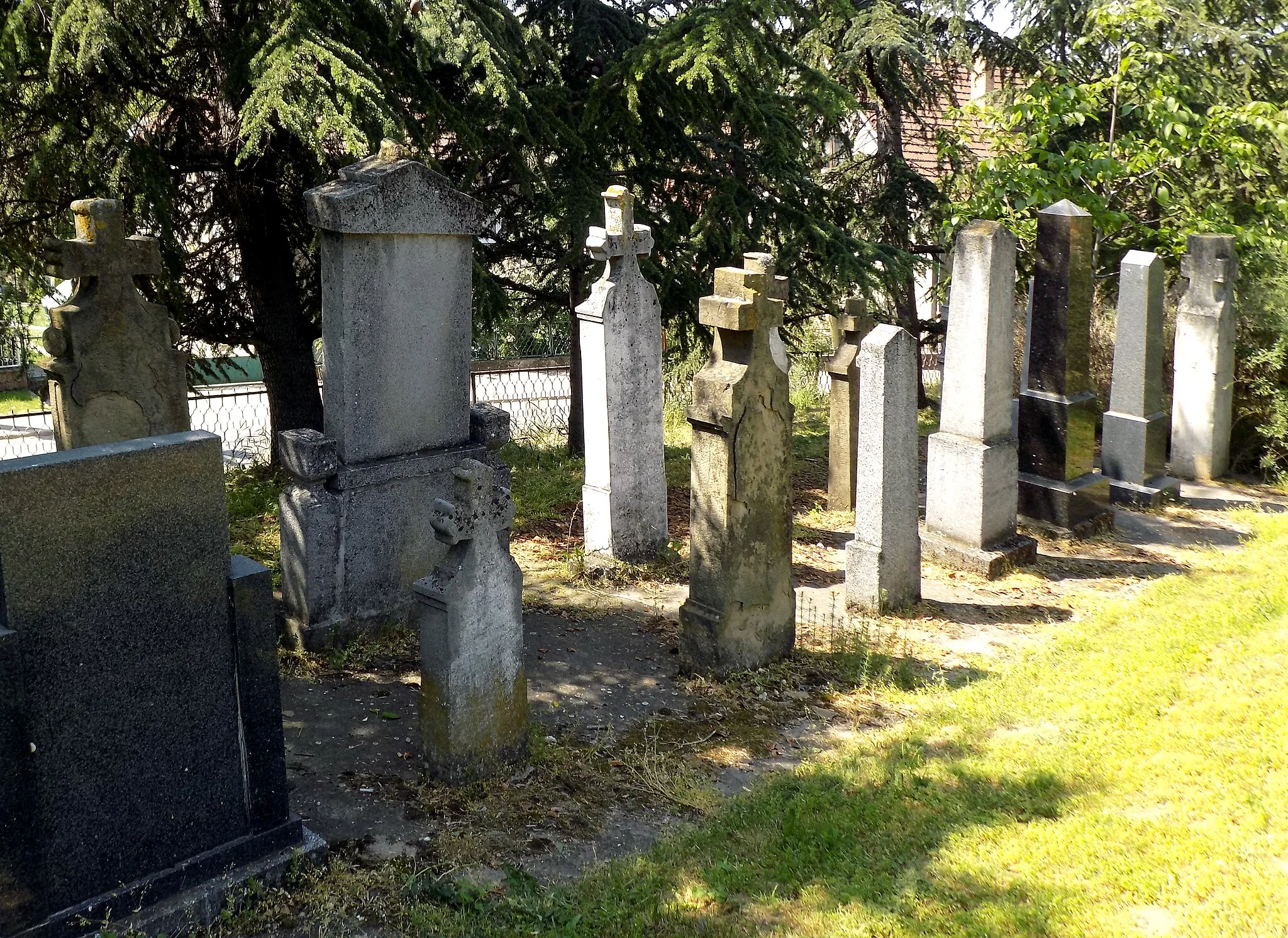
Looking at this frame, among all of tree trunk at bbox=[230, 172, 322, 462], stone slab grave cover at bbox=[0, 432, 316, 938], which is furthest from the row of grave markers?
tree trunk at bbox=[230, 172, 322, 462]

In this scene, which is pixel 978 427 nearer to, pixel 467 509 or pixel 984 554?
pixel 984 554

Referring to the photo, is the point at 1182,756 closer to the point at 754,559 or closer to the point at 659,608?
the point at 754,559

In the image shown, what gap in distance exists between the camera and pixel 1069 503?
9.68 metres

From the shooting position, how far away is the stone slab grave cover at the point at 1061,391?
9398 mm

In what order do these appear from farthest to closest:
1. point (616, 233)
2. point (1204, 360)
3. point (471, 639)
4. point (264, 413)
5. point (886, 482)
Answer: point (264, 413), point (1204, 360), point (616, 233), point (886, 482), point (471, 639)

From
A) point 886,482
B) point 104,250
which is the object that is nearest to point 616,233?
point 886,482

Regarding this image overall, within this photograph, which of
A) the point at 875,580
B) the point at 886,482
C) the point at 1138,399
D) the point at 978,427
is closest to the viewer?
the point at 886,482

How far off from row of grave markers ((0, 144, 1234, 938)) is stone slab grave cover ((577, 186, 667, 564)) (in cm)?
2

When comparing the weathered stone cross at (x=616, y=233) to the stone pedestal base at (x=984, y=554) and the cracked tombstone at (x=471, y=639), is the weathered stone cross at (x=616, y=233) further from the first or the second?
the cracked tombstone at (x=471, y=639)

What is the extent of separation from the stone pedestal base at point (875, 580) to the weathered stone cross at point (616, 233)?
2733 millimetres

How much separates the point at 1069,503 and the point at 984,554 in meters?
1.34

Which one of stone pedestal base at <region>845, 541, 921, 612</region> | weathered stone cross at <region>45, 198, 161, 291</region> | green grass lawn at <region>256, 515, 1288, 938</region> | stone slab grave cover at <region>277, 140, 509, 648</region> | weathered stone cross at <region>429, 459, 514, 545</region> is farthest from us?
stone pedestal base at <region>845, 541, 921, 612</region>

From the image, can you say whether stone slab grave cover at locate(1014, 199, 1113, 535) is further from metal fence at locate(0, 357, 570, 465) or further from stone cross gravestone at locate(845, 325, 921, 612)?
metal fence at locate(0, 357, 570, 465)

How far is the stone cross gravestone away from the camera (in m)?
7.46
